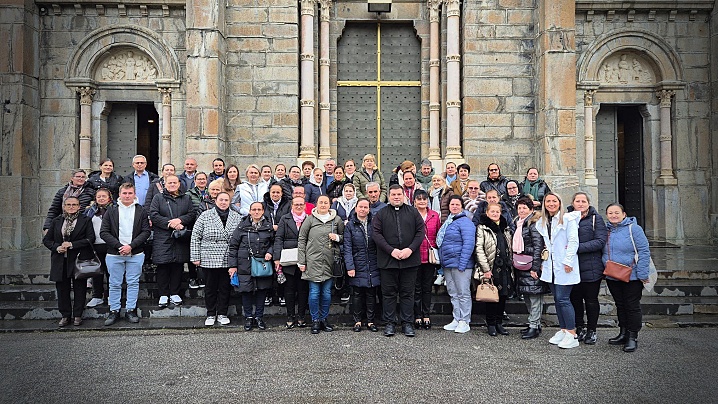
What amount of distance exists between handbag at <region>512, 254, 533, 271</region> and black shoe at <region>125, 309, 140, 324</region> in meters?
5.23

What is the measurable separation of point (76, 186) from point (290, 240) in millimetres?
3616

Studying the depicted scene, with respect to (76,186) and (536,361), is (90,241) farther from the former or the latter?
(536,361)

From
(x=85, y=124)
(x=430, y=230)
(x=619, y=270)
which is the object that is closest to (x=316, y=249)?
(x=430, y=230)

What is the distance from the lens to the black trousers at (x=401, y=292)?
21.1 feet

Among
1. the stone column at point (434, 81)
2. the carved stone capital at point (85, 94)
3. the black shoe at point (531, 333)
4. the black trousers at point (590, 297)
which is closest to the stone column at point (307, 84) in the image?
the stone column at point (434, 81)

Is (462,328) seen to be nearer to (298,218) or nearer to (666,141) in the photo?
(298,218)

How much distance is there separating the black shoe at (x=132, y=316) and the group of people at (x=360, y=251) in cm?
2

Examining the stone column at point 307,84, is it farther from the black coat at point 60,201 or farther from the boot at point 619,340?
the boot at point 619,340

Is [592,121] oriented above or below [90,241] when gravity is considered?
above

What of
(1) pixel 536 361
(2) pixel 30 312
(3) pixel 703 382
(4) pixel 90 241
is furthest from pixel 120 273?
(3) pixel 703 382

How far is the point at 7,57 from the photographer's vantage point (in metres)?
11.7

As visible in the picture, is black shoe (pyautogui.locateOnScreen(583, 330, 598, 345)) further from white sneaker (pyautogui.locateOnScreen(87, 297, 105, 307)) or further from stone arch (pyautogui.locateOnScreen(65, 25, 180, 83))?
stone arch (pyautogui.locateOnScreen(65, 25, 180, 83))

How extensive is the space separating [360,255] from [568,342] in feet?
9.03

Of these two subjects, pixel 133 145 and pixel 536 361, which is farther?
pixel 133 145
